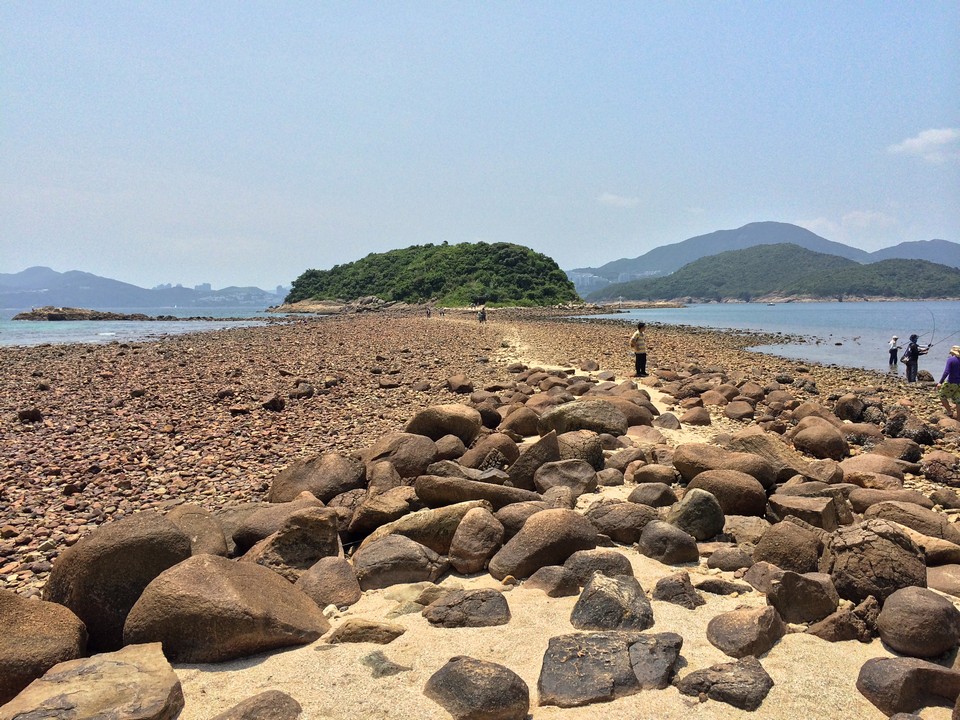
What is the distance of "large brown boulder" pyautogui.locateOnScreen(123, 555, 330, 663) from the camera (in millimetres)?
3596

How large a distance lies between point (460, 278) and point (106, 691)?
296 ft

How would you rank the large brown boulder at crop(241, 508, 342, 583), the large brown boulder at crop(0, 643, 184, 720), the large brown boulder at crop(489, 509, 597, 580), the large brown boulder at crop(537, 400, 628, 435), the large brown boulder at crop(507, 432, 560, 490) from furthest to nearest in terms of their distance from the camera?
the large brown boulder at crop(537, 400, 628, 435) < the large brown boulder at crop(507, 432, 560, 490) < the large brown boulder at crop(241, 508, 342, 583) < the large brown boulder at crop(489, 509, 597, 580) < the large brown boulder at crop(0, 643, 184, 720)

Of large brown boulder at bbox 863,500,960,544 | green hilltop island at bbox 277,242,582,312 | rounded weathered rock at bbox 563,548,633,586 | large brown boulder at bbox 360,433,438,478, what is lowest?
rounded weathered rock at bbox 563,548,633,586

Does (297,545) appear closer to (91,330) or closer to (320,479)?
(320,479)

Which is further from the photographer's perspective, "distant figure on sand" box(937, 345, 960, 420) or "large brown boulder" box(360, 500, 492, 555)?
"distant figure on sand" box(937, 345, 960, 420)

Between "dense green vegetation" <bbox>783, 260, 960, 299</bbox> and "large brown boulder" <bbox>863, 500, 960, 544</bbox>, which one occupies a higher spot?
"dense green vegetation" <bbox>783, 260, 960, 299</bbox>

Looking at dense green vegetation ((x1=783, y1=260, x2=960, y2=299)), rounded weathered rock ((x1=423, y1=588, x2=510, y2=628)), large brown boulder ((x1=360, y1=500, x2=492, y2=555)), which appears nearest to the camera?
rounded weathered rock ((x1=423, y1=588, x2=510, y2=628))

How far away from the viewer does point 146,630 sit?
143 inches

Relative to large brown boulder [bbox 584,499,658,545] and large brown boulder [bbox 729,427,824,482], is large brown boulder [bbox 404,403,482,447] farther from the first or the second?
large brown boulder [bbox 729,427,824,482]

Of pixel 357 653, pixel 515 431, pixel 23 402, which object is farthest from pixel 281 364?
pixel 357 653

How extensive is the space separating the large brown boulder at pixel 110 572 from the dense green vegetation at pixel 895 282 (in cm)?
17142

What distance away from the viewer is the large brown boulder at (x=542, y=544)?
4762 millimetres

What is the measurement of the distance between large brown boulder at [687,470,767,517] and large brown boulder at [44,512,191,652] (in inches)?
188

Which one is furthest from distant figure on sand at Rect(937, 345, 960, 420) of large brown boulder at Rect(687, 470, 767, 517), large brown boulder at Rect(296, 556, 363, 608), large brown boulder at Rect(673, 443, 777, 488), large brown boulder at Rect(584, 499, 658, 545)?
large brown boulder at Rect(296, 556, 363, 608)
